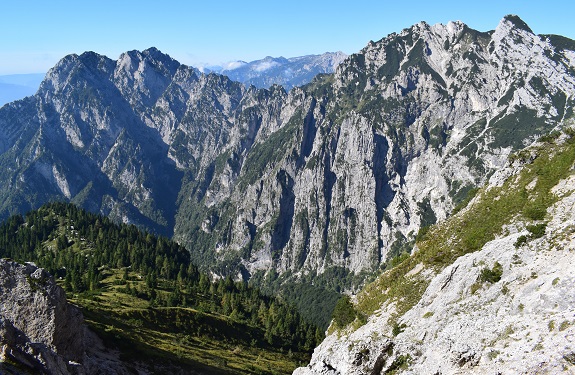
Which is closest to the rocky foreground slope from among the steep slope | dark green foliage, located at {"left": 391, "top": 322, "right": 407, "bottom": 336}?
the steep slope

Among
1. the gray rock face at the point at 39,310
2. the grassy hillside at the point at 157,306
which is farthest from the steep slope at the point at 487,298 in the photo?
the grassy hillside at the point at 157,306

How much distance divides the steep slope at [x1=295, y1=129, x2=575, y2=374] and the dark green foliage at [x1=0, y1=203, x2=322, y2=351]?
7920 cm

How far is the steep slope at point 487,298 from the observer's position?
28625mm

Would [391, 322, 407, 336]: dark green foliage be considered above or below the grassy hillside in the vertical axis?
above

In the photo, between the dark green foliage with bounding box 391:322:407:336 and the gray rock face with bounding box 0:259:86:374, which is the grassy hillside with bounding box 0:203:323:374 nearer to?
the gray rock face with bounding box 0:259:86:374

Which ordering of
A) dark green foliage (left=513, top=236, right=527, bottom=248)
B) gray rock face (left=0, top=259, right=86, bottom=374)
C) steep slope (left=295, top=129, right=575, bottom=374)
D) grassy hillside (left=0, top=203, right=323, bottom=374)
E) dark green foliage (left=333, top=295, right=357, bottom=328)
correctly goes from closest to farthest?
1. steep slope (left=295, top=129, right=575, bottom=374)
2. dark green foliage (left=513, top=236, right=527, bottom=248)
3. gray rock face (left=0, top=259, right=86, bottom=374)
4. dark green foliage (left=333, top=295, right=357, bottom=328)
5. grassy hillside (left=0, top=203, right=323, bottom=374)

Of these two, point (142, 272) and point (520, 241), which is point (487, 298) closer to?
point (520, 241)

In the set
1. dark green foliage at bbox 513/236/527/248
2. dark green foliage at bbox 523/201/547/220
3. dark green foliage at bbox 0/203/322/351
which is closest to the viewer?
dark green foliage at bbox 513/236/527/248

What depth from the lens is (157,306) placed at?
12044 cm

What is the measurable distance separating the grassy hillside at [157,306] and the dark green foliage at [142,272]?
396mm

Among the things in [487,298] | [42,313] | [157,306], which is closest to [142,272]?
[157,306]

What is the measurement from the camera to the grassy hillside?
8369cm

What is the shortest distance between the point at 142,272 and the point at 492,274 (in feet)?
476

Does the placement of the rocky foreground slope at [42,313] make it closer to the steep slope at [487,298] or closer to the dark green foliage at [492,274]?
the steep slope at [487,298]
